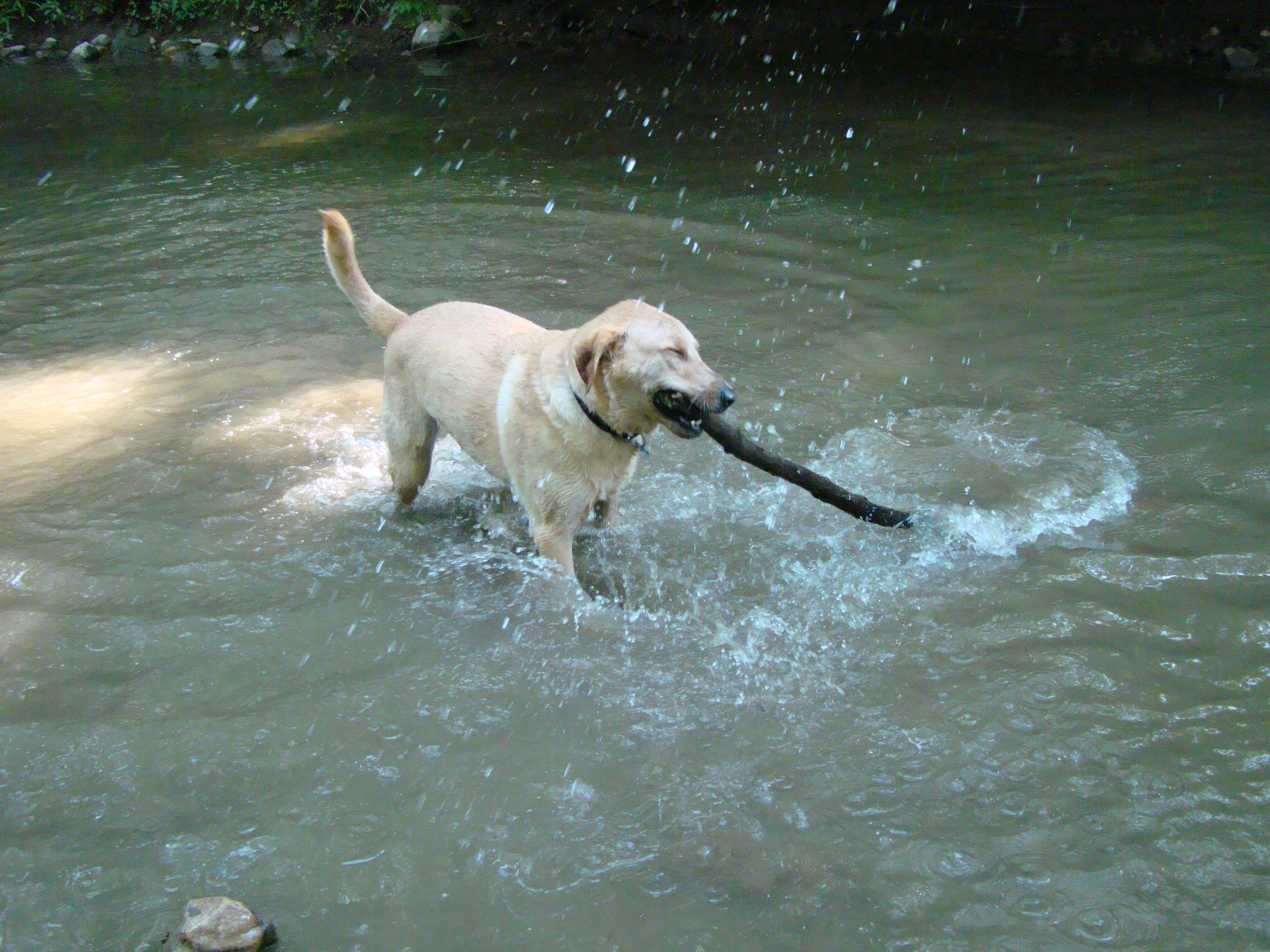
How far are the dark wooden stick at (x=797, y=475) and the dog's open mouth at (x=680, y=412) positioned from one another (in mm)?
41

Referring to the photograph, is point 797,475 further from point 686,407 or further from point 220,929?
point 220,929

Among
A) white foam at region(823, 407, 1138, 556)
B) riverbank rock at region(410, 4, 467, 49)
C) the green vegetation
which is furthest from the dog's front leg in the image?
the green vegetation

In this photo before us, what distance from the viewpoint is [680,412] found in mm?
3676

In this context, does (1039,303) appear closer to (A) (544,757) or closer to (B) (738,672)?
(B) (738,672)

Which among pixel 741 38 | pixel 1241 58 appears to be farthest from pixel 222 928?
pixel 741 38

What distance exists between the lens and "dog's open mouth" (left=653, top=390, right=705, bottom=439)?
11.9ft

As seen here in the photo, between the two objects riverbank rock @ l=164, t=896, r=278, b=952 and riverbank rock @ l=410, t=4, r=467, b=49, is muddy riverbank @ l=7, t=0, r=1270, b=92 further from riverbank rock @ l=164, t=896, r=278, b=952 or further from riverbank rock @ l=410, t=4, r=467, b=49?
riverbank rock @ l=164, t=896, r=278, b=952

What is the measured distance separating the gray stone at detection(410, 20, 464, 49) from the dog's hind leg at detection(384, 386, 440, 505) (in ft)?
49.9

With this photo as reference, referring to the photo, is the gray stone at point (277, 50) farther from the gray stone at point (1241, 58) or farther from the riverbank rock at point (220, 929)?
the riverbank rock at point (220, 929)

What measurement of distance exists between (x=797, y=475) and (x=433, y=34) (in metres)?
16.6

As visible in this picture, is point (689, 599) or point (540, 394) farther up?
point (540, 394)

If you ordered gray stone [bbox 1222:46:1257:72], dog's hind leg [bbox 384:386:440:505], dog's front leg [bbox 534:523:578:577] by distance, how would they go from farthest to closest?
gray stone [bbox 1222:46:1257:72] < dog's hind leg [bbox 384:386:440:505] < dog's front leg [bbox 534:523:578:577]

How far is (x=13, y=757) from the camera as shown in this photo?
3.31 metres

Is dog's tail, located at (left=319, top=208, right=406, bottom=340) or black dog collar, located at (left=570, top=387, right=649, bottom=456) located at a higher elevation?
dog's tail, located at (left=319, top=208, right=406, bottom=340)
